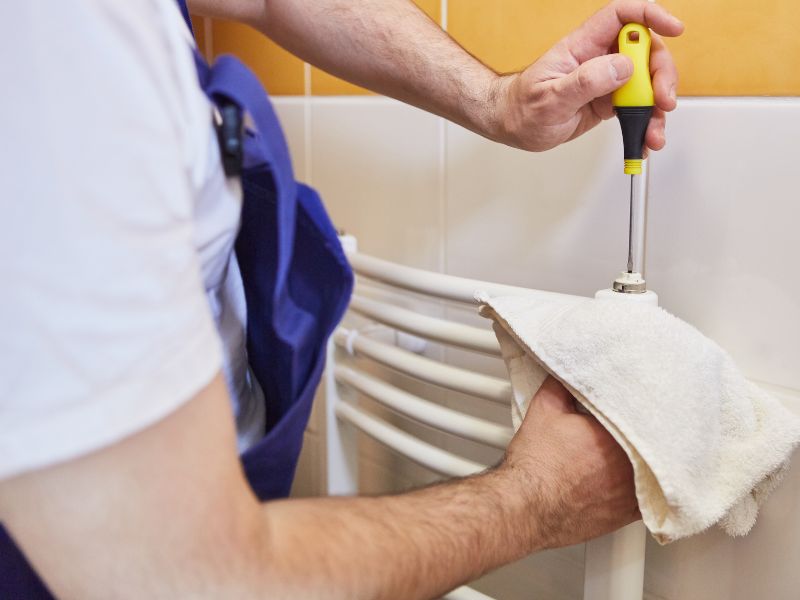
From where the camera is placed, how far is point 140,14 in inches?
17.2

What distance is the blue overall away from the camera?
0.58 meters

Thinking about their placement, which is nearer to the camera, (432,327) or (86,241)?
(86,241)

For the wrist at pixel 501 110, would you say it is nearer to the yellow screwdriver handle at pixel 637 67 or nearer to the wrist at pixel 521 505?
the yellow screwdriver handle at pixel 637 67

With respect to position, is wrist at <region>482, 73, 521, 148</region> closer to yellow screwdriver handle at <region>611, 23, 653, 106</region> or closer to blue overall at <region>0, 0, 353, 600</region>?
yellow screwdriver handle at <region>611, 23, 653, 106</region>

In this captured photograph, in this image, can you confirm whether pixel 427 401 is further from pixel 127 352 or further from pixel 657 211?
pixel 127 352

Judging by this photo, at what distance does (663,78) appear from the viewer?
67 cm

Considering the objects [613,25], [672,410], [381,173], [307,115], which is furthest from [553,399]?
[307,115]

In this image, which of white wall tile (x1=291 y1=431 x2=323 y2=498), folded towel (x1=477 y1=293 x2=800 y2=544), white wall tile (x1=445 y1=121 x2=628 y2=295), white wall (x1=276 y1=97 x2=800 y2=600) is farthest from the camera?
white wall tile (x1=291 y1=431 x2=323 y2=498)

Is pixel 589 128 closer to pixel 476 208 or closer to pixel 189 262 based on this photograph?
pixel 476 208

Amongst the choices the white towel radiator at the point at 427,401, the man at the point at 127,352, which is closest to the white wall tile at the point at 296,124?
the white towel radiator at the point at 427,401

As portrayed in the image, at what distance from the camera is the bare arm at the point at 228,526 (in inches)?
15.8

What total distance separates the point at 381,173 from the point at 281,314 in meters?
0.51

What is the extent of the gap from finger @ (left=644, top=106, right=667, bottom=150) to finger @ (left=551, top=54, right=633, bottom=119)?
0.16 ft

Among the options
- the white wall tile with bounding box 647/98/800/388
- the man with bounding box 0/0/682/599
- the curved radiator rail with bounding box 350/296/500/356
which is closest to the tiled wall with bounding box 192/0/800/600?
the white wall tile with bounding box 647/98/800/388
